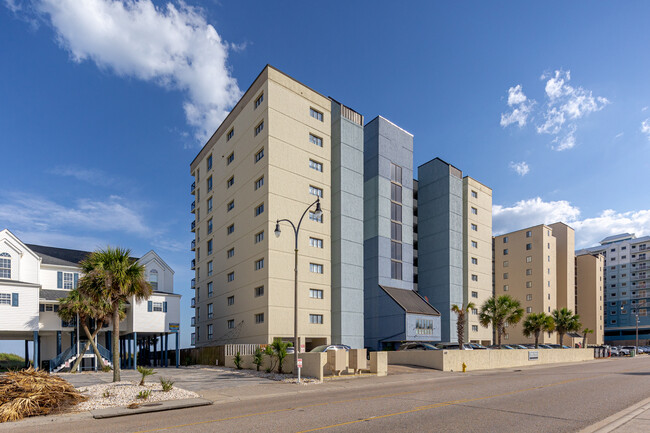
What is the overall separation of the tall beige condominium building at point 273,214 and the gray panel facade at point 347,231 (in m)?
1.07

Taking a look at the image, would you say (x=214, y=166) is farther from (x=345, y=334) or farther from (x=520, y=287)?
(x=520, y=287)

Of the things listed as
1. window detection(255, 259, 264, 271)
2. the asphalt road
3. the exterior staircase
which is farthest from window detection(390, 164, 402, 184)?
the asphalt road

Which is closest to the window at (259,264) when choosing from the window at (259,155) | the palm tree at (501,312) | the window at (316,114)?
the window at (259,155)

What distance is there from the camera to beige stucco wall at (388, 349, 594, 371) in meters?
35.5

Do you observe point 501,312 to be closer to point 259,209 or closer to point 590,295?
point 259,209

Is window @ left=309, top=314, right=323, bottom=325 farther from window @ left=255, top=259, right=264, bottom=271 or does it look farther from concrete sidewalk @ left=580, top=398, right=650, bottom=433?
concrete sidewalk @ left=580, top=398, right=650, bottom=433

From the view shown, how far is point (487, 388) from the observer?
67.3 feet

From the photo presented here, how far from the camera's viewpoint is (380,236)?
54.7m

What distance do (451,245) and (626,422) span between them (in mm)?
52735

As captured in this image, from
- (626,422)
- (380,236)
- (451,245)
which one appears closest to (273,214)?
(380,236)

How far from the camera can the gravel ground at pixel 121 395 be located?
16.5 meters

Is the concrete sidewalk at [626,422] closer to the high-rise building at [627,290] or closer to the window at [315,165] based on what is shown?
the window at [315,165]

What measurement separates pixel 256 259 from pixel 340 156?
47.6 feet

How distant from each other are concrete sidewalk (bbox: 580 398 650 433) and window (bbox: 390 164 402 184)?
45.5 meters
